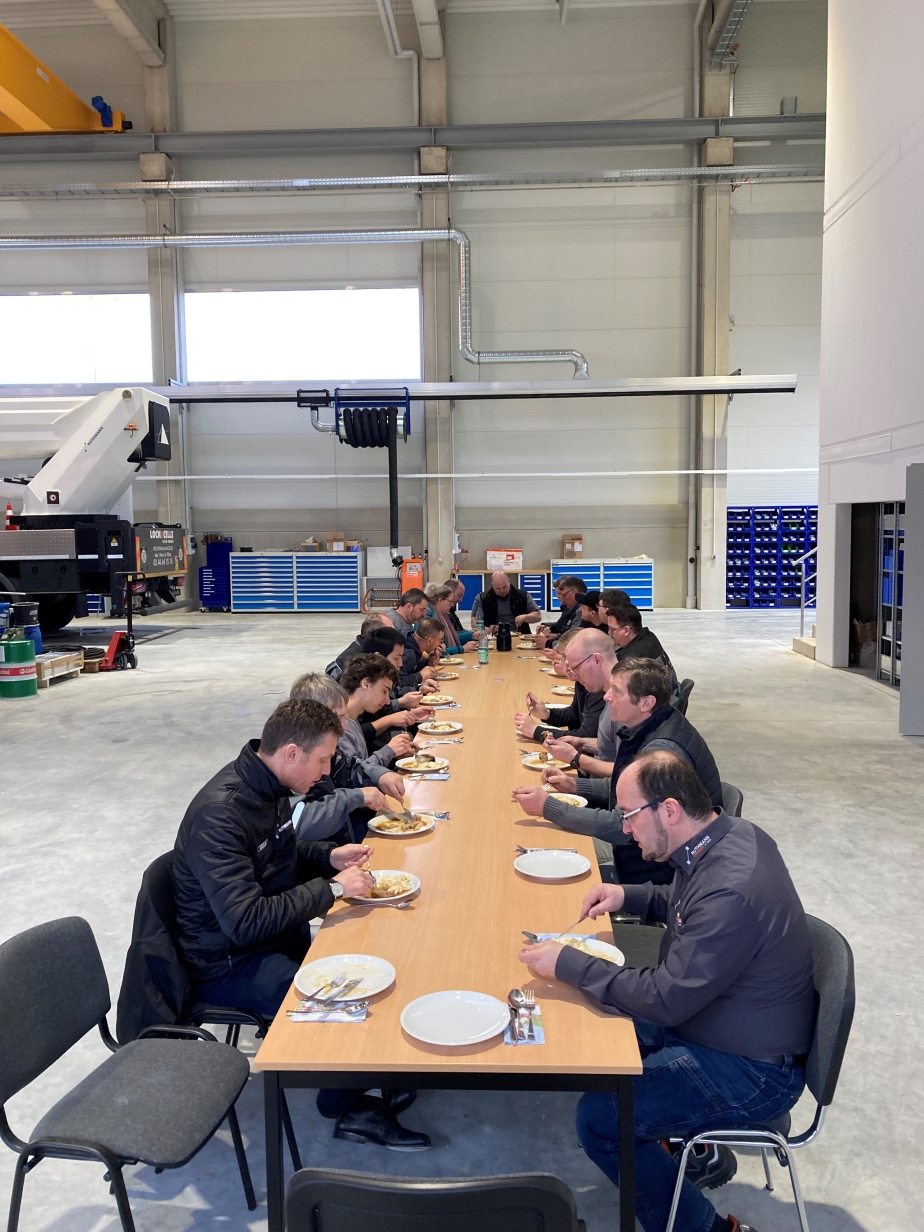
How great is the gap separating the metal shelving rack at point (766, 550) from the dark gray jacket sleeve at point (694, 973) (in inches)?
612

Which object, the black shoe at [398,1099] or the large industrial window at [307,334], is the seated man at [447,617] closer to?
the black shoe at [398,1099]

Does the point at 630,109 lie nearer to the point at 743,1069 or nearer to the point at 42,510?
the point at 42,510

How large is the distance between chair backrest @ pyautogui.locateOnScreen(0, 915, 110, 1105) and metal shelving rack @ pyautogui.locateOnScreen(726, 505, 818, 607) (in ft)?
51.8

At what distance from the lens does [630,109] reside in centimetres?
1616

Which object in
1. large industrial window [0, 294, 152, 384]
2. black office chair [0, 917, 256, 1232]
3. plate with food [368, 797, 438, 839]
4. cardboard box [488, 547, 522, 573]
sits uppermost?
large industrial window [0, 294, 152, 384]

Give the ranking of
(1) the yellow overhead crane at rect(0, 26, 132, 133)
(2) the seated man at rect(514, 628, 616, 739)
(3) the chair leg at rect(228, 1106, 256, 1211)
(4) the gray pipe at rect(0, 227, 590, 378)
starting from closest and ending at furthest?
(3) the chair leg at rect(228, 1106, 256, 1211)
(2) the seated man at rect(514, 628, 616, 739)
(1) the yellow overhead crane at rect(0, 26, 132, 133)
(4) the gray pipe at rect(0, 227, 590, 378)

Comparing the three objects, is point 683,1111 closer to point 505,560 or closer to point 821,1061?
point 821,1061

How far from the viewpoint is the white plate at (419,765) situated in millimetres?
3947

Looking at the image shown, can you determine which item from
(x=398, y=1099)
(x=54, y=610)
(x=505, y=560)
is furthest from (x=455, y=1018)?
(x=505, y=560)

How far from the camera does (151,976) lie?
259cm

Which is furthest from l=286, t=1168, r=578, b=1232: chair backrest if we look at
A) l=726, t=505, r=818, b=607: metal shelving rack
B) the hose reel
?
l=726, t=505, r=818, b=607: metal shelving rack

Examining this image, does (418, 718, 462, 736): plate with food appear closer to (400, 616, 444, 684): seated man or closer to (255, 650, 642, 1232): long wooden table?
(255, 650, 642, 1232): long wooden table

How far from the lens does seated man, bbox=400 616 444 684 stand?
21.0 ft

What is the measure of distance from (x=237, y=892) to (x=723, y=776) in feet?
15.0
